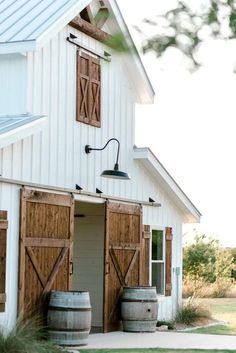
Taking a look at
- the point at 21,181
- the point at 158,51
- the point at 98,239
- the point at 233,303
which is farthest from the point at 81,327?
the point at 233,303

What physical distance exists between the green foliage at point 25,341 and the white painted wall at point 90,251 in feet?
15.3

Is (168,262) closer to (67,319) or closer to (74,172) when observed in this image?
(74,172)

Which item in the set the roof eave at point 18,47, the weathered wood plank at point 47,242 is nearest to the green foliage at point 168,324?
the weathered wood plank at point 47,242

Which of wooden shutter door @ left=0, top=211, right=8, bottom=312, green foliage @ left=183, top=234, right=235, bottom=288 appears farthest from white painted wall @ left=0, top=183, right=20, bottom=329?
green foliage @ left=183, top=234, right=235, bottom=288

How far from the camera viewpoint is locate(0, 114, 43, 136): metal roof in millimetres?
13423

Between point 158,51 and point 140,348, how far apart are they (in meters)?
10.3

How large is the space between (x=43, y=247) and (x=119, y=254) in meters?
2.82

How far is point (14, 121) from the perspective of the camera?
13.9 m

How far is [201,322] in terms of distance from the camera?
19406 mm

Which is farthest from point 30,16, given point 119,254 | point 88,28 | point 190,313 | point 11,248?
point 190,313

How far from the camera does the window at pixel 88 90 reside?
15.9 meters

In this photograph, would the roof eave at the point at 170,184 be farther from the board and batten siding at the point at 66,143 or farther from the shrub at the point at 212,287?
the shrub at the point at 212,287

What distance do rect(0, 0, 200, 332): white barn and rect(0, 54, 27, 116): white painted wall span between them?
0.02m

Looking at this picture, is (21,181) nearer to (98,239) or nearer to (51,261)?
(51,261)
